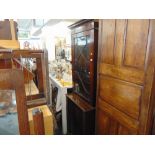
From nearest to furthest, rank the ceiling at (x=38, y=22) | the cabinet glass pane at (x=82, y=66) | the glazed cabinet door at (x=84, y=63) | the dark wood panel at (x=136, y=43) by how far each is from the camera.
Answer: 1. the dark wood panel at (x=136, y=43)
2. the glazed cabinet door at (x=84, y=63)
3. the cabinet glass pane at (x=82, y=66)
4. the ceiling at (x=38, y=22)

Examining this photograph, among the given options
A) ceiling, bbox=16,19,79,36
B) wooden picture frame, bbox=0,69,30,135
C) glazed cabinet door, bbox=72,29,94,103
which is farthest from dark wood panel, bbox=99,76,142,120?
ceiling, bbox=16,19,79,36

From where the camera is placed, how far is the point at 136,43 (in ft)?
3.11

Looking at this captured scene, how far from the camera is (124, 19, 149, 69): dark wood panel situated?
34.9 inches

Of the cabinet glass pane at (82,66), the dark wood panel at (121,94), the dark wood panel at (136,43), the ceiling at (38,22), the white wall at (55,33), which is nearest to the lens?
the dark wood panel at (136,43)

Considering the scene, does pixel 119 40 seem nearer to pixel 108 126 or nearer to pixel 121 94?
pixel 121 94

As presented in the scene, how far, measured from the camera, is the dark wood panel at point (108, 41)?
1.17m

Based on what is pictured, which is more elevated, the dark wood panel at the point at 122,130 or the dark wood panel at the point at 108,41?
the dark wood panel at the point at 108,41

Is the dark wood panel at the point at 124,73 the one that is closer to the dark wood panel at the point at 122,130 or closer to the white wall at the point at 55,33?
the dark wood panel at the point at 122,130

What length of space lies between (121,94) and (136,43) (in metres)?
0.42

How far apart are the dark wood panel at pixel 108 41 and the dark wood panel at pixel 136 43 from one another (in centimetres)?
17

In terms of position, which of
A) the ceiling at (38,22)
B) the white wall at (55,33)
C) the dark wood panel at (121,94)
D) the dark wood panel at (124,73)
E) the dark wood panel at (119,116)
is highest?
the ceiling at (38,22)

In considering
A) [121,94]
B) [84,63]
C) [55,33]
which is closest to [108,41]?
[121,94]

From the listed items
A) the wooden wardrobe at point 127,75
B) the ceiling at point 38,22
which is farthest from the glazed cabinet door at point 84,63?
the ceiling at point 38,22
